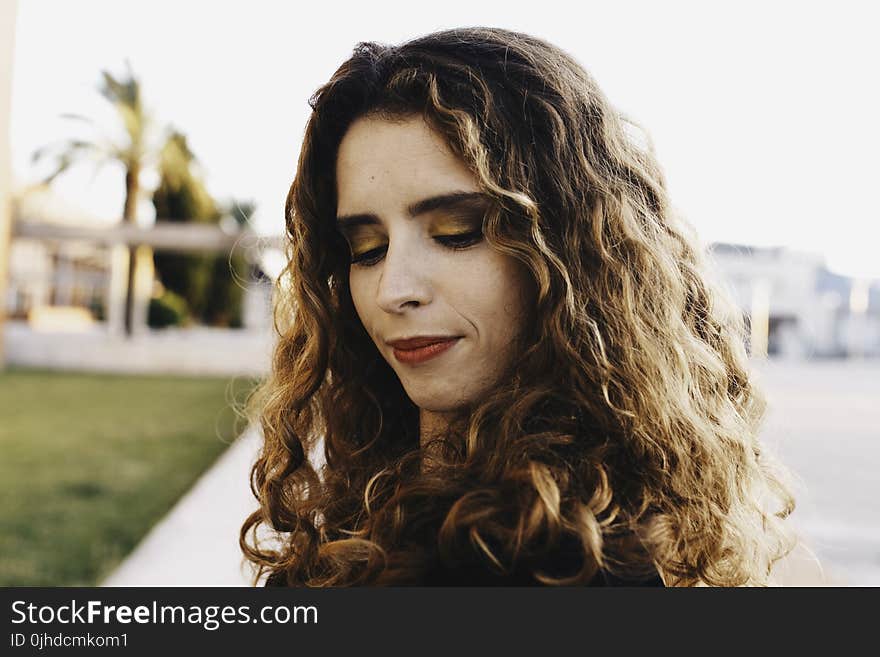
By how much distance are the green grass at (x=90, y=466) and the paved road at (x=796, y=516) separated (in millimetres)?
249

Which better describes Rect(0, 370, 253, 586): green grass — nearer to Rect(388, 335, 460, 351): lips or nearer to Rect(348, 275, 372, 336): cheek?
Rect(348, 275, 372, 336): cheek

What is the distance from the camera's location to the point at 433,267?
4.66ft

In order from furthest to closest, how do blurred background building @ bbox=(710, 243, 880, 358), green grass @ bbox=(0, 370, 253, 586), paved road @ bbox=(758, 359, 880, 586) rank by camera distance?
blurred background building @ bbox=(710, 243, 880, 358) → paved road @ bbox=(758, 359, 880, 586) → green grass @ bbox=(0, 370, 253, 586)

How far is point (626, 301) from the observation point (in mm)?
1447

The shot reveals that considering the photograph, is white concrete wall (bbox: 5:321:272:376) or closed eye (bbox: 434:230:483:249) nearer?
closed eye (bbox: 434:230:483:249)

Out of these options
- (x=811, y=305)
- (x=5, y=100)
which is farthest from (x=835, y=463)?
(x=811, y=305)

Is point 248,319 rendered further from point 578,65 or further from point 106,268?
point 578,65

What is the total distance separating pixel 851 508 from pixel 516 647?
6.79m

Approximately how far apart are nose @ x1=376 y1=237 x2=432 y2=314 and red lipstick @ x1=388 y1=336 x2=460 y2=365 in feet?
0.28

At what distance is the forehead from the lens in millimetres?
1403

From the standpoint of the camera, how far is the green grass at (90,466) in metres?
5.33

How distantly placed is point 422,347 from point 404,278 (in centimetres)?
14

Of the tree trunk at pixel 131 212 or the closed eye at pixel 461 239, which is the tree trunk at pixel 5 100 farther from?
the closed eye at pixel 461 239

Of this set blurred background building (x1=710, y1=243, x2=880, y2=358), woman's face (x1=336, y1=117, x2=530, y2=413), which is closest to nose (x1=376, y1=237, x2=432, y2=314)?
woman's face (x1=336, y1=117, x2=530, y2=413)
